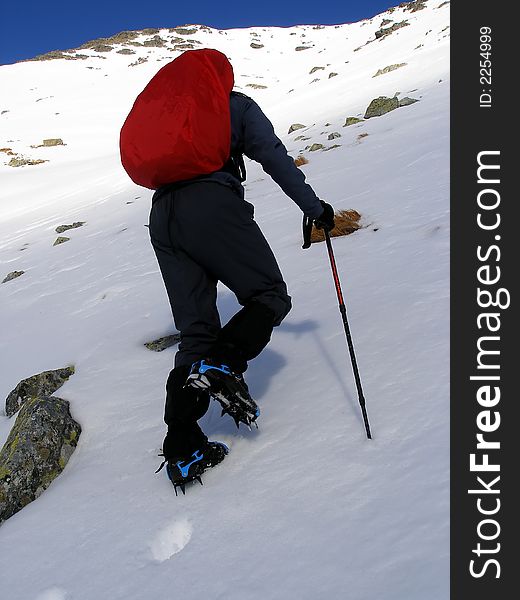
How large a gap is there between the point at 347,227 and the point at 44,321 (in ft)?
12.3

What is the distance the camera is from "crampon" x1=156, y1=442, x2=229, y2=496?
7.88 ft

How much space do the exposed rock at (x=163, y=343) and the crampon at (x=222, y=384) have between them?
1804 mm

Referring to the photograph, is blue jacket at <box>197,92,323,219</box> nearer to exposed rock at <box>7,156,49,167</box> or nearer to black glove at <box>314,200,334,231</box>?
black glove at <box>314,200,334,231</box>

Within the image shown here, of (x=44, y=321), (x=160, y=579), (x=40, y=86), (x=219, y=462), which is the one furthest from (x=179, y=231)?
(x=40, y=86)

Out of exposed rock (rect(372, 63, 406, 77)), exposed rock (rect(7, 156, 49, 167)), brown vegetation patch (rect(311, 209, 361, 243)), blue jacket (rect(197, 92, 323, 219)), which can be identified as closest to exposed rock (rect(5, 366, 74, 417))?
blue jacket (rect(197, 92, 323, 219))

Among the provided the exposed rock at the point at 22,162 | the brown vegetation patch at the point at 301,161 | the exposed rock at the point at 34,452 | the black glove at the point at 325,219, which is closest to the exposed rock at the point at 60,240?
the brown vegetation patch at the point at 301,161

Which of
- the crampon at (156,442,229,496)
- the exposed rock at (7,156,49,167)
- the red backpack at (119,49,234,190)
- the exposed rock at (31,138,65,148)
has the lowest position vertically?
the exposed rock at (7,156,49,167)

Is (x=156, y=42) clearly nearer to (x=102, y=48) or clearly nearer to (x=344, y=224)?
(x=102, y=48)

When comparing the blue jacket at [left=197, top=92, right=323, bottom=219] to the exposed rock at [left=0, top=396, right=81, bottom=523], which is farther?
the exposed rock at [left=0, top=396, right=81, bottom=523]

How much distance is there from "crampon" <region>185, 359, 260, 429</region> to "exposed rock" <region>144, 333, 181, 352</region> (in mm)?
1804

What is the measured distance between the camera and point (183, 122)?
2256mm

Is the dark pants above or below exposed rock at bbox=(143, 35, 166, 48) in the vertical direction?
below

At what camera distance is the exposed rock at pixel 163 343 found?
13.8 ft

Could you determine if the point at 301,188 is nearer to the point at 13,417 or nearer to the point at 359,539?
the point at 359,539
